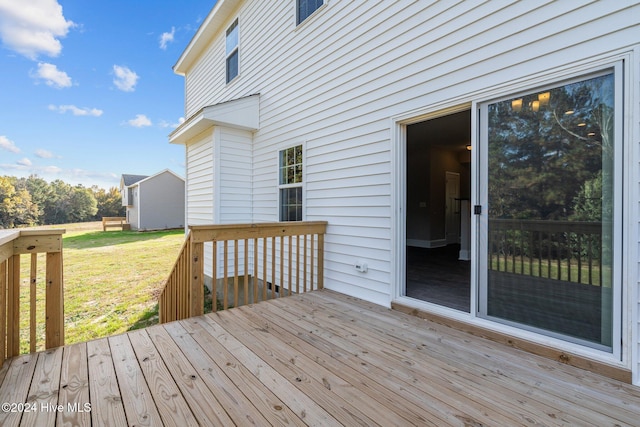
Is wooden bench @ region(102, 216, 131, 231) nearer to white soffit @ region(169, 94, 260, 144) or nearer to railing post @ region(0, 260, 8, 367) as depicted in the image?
white soffit @ region(169, 94, 260, 144)

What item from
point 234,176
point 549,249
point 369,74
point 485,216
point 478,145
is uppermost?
point 369,74

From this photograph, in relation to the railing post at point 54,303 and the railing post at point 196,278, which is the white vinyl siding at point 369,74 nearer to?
the railing post at point 196,278

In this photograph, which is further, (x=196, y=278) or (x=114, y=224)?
(x=114, y=224)

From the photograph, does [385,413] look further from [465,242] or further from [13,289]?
[465,242]

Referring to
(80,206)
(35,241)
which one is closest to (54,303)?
(35,241)

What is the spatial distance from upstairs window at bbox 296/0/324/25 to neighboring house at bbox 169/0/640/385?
28 millimetres

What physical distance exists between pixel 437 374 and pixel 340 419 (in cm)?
79

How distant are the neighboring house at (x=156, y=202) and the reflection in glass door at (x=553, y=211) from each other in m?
21.5

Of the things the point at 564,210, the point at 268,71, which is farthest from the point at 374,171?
the point at 268,71

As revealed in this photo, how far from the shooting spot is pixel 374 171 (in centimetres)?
330

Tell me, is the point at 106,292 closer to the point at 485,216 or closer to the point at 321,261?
the point at 321,261

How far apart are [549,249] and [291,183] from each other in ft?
11.9

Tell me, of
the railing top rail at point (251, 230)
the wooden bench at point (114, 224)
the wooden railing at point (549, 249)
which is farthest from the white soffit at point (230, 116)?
the wooden bench at point (114, 224)

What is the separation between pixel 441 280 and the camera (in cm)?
394
